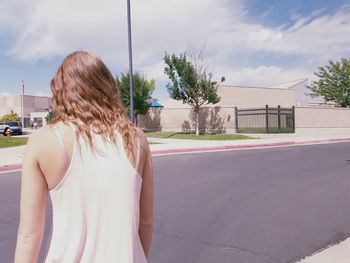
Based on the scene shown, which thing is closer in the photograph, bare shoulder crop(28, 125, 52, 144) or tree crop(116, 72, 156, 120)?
bare shoulder crop(28, 125, 52, 144)

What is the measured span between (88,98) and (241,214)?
4724mm

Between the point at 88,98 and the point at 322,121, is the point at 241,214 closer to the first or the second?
the point at 88,98

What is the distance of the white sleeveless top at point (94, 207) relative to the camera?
4.56 feet

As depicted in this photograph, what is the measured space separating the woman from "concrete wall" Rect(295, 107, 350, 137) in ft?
96.3

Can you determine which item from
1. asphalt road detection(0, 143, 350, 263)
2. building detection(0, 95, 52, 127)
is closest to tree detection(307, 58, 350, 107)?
asphalt road detection(0, 143, 350, 263)

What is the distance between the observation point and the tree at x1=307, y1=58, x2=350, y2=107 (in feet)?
131

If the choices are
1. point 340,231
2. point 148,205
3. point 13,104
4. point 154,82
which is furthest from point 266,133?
point 13,104

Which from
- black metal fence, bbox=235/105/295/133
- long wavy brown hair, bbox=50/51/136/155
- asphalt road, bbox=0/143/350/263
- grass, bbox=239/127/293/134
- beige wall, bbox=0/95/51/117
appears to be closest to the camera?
long wavy brown hair, bbox=50/51/136/155

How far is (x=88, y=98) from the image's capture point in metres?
1.51

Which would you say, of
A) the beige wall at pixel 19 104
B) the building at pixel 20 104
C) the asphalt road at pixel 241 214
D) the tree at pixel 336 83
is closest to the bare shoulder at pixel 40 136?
the asphalt road at pixel 241 214

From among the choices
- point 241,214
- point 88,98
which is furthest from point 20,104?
point 88,98

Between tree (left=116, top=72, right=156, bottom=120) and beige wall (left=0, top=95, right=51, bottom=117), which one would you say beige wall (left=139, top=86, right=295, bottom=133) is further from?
beige wall (left=0, top=95, right=51, bottom=117)

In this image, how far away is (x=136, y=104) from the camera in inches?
1320

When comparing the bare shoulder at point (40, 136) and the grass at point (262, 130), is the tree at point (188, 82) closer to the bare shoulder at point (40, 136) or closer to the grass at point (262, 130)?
the grass at point (262, 130)
